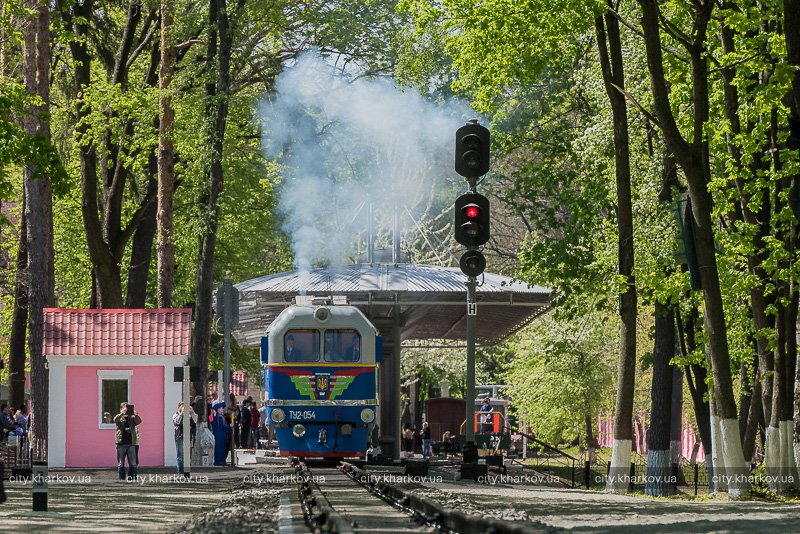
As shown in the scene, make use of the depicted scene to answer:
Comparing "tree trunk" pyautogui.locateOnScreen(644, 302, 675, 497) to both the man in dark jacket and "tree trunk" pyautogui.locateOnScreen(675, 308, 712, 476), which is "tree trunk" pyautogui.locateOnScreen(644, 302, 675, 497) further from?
the man in dark jacket

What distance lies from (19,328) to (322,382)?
662 inches

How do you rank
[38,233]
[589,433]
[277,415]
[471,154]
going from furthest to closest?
1. [589,433]
2. [38,233]
3. [277,415]
4. [471,154]

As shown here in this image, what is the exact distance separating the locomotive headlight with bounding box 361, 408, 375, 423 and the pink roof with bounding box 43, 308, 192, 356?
406 cm

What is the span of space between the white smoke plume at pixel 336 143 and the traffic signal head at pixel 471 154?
48.4 ft

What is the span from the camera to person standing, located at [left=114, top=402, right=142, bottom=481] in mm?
26250

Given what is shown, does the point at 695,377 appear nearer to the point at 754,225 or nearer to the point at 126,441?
the point at 754,225

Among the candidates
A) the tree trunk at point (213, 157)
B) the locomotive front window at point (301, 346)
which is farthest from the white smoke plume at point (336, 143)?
the locomotive front window at point (301, 346)

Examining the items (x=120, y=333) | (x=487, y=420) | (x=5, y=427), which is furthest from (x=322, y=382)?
(x=487, y=420)

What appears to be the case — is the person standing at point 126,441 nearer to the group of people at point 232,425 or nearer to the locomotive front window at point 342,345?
the group of people at point 232,425

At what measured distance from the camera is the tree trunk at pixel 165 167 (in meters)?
34.8

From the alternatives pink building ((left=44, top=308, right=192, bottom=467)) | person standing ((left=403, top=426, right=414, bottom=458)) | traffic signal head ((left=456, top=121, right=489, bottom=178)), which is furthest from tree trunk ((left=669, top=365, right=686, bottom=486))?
traffic signal head ((left=456, top=121, right=489, bottom=178))

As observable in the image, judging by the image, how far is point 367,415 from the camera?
2917cm

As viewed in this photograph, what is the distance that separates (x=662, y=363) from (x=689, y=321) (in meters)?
1.60

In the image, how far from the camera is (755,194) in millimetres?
21719
